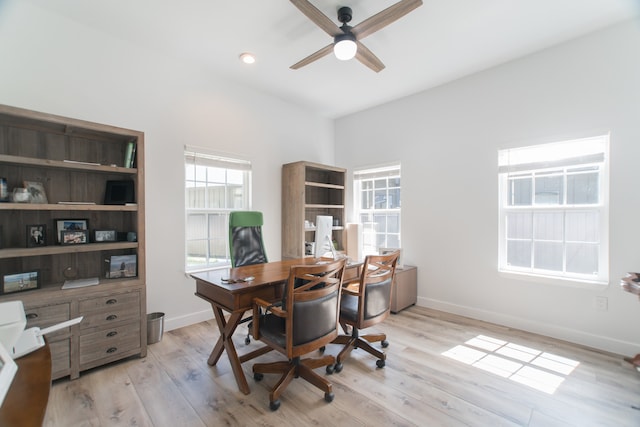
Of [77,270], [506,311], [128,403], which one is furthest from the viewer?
[506,311]

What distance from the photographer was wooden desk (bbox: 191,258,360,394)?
1.95 metres

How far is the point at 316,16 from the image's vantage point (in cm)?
195

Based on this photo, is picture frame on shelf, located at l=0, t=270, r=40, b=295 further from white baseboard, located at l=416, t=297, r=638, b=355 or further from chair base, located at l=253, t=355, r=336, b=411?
white baseboard, located at l=416, t=297, r=638, b=355

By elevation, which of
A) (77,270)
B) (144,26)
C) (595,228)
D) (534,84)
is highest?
(144,26)

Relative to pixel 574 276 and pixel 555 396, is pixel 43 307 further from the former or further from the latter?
pixel 574 276

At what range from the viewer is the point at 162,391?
201cm

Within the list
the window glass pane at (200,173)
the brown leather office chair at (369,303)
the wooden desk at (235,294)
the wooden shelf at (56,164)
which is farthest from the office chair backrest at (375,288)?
the window glass pane at (200,173)

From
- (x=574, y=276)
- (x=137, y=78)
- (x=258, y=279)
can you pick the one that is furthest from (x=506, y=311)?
(x=137, y=78)

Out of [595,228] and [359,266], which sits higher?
[595,228]

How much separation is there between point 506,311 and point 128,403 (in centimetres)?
361

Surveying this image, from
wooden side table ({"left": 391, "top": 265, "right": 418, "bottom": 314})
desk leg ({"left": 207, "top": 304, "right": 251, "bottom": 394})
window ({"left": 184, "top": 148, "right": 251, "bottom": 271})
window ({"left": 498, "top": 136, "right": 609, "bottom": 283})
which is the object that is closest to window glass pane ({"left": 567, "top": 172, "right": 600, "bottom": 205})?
window ({"left": 498, "top": 136, "right": 609, "bottom": 283})

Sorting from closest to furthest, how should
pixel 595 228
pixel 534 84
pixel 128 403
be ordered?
pixel 128 403, pixel 595 228, pixel 534 84

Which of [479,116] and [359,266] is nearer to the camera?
[359,266]

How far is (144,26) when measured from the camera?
8.34 ft
